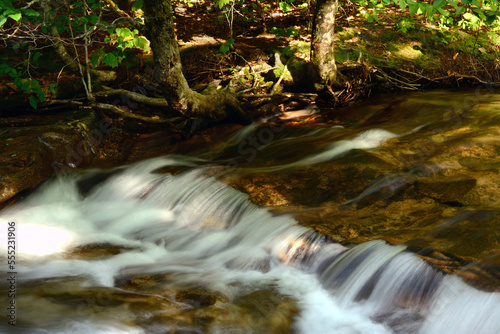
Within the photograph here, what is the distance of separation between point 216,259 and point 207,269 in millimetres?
191

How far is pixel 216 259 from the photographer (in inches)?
169

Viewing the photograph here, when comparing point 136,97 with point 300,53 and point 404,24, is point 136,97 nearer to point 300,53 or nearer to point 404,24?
point 300,53

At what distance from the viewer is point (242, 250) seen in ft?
14.0

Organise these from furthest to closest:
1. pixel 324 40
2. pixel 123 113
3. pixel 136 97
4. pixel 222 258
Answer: pixel 324 40, pixel 136 97, pixel 123 113, pixel 222 258

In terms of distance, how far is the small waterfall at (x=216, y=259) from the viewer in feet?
10.1

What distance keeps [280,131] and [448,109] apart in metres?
2.55

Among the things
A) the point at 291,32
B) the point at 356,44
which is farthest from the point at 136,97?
the point at 356,44

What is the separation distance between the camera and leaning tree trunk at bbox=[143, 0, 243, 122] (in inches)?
217

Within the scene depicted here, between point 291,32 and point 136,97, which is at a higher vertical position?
point 291,32

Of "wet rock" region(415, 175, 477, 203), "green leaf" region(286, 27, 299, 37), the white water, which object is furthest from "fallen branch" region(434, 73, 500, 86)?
"wet rock" region(415, 175, 477, 203)

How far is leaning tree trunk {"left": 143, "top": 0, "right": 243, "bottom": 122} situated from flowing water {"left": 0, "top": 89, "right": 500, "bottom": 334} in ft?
3.36

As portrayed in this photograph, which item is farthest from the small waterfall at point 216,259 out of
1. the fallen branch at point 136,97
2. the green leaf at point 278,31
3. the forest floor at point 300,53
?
the green leaf at point 278,31

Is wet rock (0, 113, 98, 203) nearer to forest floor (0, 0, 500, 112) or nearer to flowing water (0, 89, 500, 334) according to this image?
flowing water (0, 89, 500, 334)

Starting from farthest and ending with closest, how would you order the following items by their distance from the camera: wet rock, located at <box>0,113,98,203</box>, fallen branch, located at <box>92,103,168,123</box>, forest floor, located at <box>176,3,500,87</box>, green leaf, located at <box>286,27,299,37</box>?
green leaf, located at <box>286,27,299,37</box>
forest floor, located at <box>176,3,500,87</box>
fallen branch, located at <box>92,103,168,123</box>
wet rock, located at <box>0,113,98,203</box>
